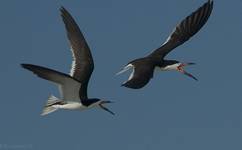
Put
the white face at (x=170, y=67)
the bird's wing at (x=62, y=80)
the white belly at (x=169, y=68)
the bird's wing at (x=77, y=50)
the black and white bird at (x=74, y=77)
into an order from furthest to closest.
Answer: the white face at (x=170, y=67) → the white belly at (x=169, y=68) → the bird's wing at (x=77, y=50) → the black and white bird at (x=74, y=77) → the bird's wing at (x=62, y=80)

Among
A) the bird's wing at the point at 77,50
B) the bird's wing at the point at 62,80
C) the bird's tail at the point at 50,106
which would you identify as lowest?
the bird's tail at the point at 50,106

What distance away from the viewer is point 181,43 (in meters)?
28.8

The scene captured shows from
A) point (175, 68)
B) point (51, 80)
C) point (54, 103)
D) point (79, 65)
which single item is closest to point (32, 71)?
point (51, 80)

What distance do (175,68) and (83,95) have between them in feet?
20.0

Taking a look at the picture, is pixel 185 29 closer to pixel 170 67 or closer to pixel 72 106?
pixel 170 67

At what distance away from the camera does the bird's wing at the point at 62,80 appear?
19.5 m

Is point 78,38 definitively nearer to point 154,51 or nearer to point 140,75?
point 140,75

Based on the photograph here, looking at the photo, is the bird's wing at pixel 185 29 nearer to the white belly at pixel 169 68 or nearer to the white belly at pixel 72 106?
the white belly at pixel 169 68

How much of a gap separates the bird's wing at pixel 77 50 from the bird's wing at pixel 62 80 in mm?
1809

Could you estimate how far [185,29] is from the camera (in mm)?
28969

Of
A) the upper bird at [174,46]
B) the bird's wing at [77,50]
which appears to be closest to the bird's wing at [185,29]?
the upper bird at [174,46]

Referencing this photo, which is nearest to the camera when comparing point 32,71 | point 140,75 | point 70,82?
point 32,71

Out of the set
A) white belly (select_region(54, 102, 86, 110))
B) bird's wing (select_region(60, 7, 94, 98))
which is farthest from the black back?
bird's wing (select_region(60, 7, 94, 98))

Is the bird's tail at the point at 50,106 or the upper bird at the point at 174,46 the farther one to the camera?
the upper bird at the point at 174,46
